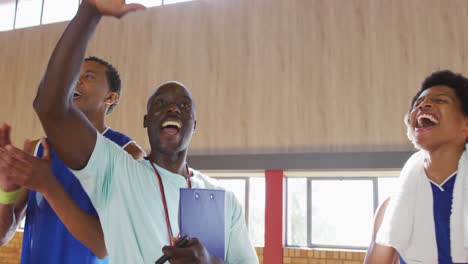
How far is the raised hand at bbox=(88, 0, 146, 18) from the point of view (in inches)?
37.1

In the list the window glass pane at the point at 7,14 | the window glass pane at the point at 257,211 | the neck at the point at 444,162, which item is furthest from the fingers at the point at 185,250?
the window glass pane at the point at 7,14

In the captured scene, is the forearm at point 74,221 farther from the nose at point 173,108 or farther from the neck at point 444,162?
the neck at point 444,162

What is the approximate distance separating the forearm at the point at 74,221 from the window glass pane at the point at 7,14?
742cm

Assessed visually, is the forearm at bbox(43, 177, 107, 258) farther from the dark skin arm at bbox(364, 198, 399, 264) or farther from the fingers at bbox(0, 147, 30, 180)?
the dark skin arm at bbox(364, 198, 399, 264)

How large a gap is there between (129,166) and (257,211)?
465 cm

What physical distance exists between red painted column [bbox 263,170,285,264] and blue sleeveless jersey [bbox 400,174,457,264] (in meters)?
3.57

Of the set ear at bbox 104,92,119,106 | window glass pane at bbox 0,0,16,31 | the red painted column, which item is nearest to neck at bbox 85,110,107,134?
ear at bbox 104,92,119,106

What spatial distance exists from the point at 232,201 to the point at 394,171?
4067 millimetres

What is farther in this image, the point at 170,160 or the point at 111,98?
the point at 111,98

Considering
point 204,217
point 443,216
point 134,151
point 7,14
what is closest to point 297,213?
point 443,216

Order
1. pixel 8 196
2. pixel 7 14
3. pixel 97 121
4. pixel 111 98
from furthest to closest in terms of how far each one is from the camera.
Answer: pixel 7 14
pixel 111 98
pixel 97 121
pixel 8 196

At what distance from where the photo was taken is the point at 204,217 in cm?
97

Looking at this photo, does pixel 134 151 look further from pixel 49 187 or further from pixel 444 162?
pixel 444 162

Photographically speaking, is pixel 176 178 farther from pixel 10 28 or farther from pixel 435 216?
pixel 10 28
